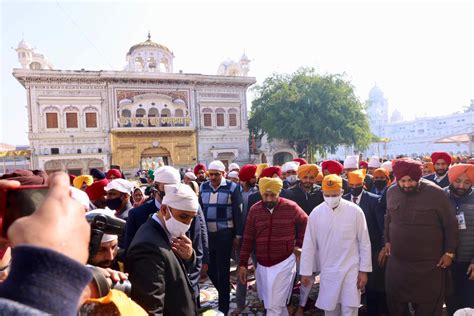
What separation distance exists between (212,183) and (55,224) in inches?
166

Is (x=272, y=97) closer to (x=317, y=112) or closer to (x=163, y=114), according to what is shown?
(x=317, y=112)

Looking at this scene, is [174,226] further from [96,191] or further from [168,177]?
[96,191]

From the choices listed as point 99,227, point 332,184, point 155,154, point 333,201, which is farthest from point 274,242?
point 155,154

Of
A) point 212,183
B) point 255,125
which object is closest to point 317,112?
point 255,125

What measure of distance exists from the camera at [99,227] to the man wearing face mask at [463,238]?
11.5 feet

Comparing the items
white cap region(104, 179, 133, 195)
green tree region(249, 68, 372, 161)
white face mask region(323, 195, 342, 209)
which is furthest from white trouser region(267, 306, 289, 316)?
green tree region(249, 68, 372, 161)

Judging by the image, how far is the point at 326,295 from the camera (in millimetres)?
3545

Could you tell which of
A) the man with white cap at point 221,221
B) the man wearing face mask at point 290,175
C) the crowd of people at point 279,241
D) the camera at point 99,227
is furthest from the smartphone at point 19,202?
the man wearing face mask at point 290,175

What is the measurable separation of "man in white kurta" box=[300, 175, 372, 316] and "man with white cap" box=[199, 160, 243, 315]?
54.6 inches

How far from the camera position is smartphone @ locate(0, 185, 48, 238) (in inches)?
36.0

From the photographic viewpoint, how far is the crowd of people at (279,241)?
5.18ft

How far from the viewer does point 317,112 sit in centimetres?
2316

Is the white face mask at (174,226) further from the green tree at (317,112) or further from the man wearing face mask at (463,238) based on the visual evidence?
the green tree at (317,112)

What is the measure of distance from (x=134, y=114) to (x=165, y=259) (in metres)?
24.0
